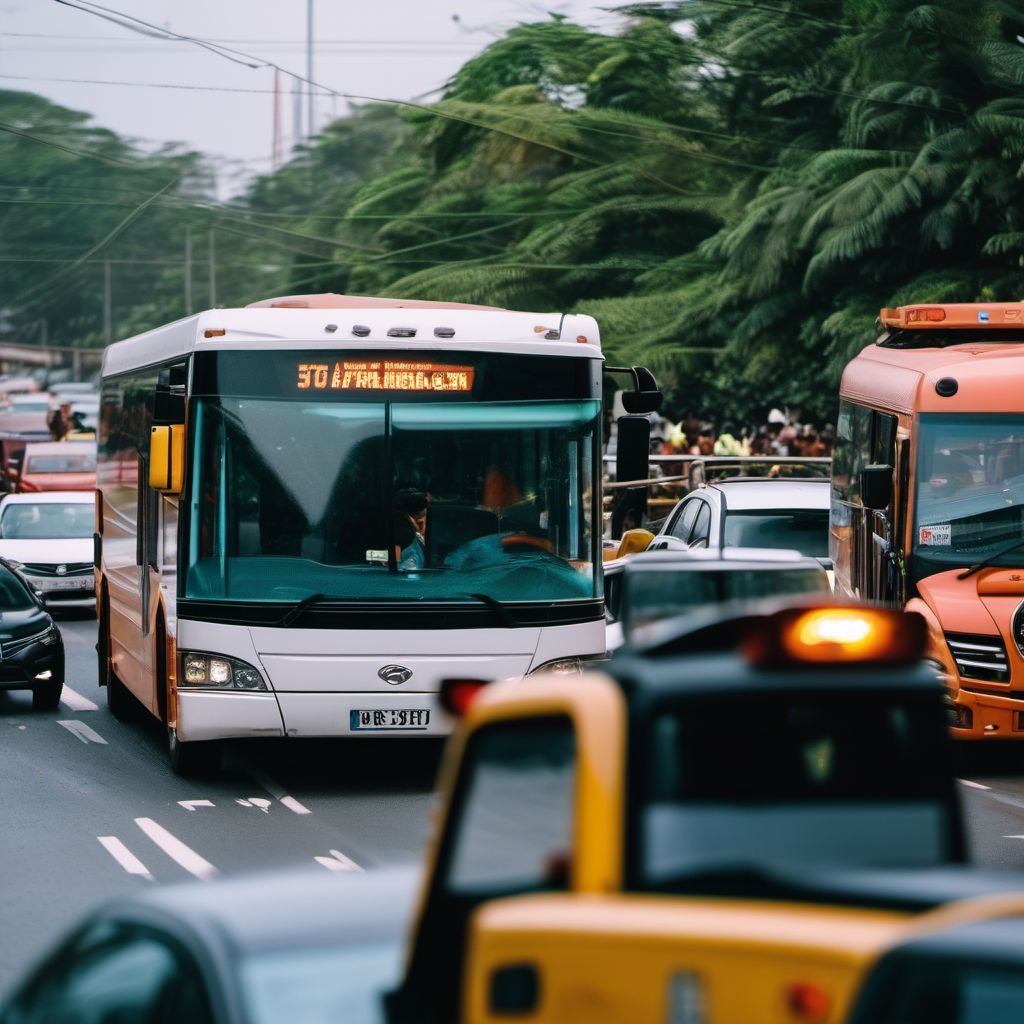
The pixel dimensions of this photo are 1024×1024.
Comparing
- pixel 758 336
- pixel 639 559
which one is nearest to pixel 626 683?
pixel 639 559

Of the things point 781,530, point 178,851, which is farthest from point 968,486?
point 178,851

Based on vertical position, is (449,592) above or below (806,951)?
below

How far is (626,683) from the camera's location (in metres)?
3.07

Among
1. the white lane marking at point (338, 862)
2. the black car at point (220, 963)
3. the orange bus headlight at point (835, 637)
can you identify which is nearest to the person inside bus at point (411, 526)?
the white lane marking at point (338, 862)

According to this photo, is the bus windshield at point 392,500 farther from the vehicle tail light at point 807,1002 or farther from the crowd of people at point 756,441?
the crowd of people at point 756,441

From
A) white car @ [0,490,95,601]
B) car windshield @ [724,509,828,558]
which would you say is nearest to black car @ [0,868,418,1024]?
car windshield @ [724,509,828,558]

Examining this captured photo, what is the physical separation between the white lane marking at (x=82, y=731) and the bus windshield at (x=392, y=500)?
3.55 meters

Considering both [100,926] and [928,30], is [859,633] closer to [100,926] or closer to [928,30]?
[100,926]

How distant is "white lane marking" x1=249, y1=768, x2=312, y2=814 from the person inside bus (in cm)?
145

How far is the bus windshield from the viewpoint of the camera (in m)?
12.0

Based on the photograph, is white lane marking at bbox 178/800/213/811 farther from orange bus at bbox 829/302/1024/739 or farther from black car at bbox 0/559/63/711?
black car at bbox 0/559/63/711

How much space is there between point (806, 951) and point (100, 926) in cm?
153

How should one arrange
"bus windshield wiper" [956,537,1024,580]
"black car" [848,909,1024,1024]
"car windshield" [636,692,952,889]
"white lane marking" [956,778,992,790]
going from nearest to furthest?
"black car" [848,909,1024,1024]
"car windshield" [636,692,952,889]
"white lane marking" [956,778,992,790]
"bus windshield wiper" [956,537,1024,580]

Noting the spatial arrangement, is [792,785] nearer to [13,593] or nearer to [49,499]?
[13,593]
